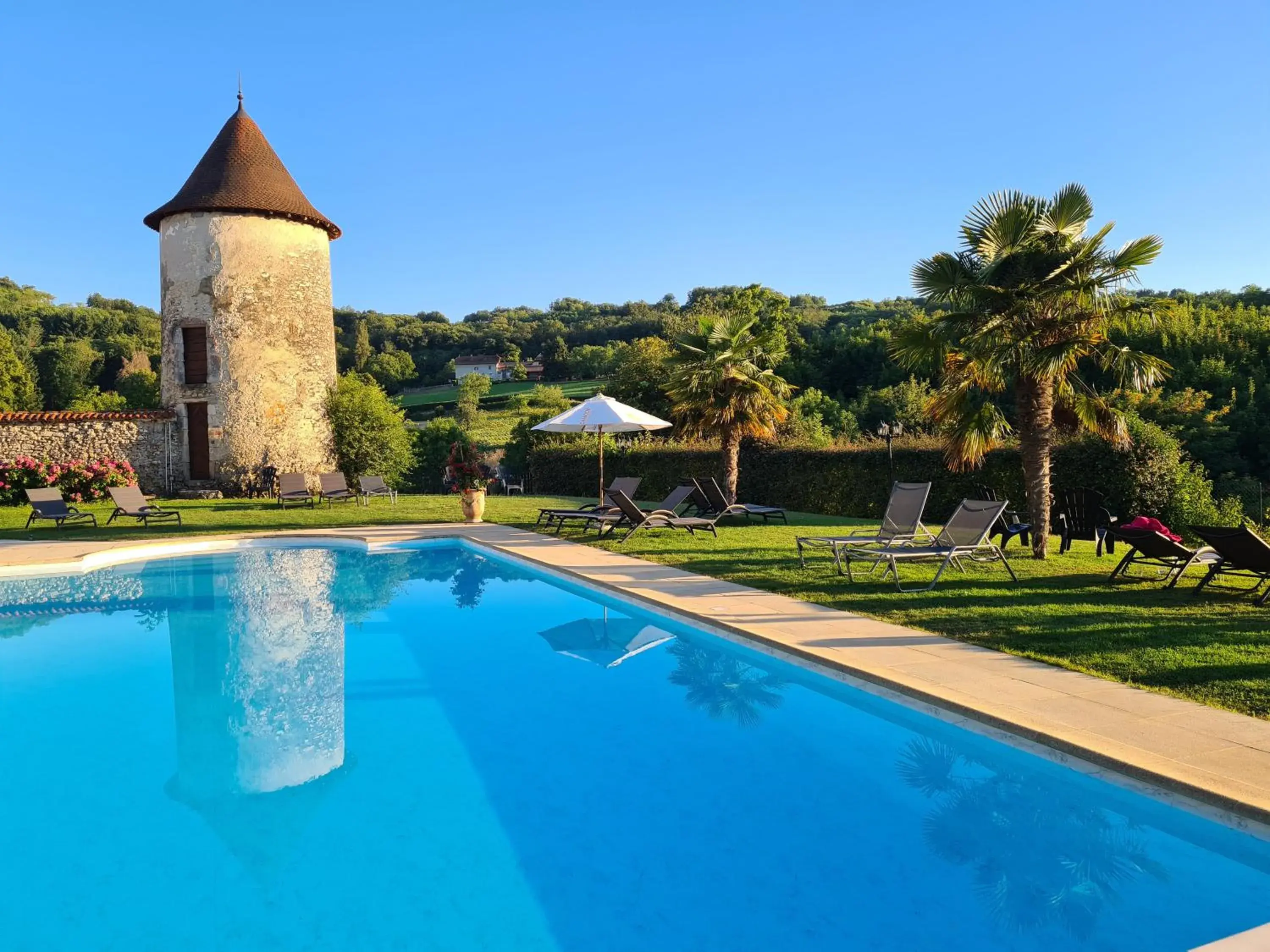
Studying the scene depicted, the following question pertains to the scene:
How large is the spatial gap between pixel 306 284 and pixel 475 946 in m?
24.9

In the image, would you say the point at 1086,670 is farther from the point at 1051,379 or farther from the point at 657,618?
the point at 1051,379

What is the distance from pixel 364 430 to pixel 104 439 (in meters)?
6.90

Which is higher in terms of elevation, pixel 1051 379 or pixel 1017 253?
pixel 1017 253

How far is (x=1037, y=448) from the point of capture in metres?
11.4

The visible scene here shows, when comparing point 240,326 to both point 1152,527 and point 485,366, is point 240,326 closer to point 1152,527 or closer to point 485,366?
point 1152,527

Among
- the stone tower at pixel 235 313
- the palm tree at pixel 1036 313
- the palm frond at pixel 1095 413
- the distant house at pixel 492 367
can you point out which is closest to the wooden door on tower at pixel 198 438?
the stone tower at pixel 235 313

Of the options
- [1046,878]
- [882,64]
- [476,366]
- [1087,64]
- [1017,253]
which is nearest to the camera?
[1046,878]

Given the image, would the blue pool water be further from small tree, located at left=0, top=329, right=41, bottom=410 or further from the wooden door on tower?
small tree, located at left=0, top=329, right=41, bottom=410

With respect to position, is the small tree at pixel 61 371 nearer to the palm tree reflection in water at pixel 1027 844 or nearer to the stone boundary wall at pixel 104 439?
the stone boundary wall at pixel 104 439

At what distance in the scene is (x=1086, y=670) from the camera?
5.77 m

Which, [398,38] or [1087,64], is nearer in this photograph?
[1087,64]

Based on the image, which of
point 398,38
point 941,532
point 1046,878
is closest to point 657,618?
point 941,532

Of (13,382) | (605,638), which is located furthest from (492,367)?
(605,638)

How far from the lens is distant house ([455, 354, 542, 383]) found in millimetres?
76938
